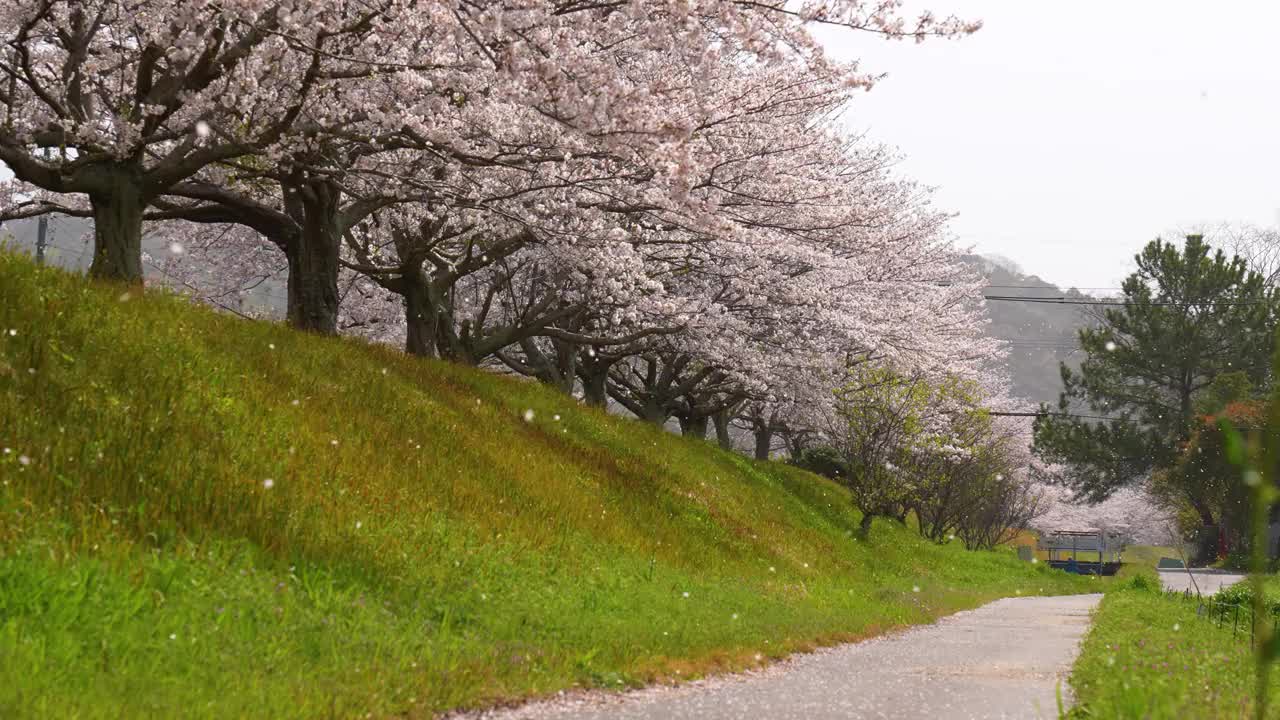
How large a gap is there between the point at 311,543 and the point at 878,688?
461 centimetres

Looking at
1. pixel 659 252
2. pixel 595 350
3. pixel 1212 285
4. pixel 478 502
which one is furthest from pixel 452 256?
pixel 1212 285

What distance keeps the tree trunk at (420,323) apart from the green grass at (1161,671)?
42.3ft

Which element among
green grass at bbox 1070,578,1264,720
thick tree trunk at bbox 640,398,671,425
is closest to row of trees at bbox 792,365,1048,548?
thick tree trunk at bbox 640,398,671,425

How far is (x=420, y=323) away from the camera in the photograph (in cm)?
2277

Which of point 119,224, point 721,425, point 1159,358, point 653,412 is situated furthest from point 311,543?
point 1159,358

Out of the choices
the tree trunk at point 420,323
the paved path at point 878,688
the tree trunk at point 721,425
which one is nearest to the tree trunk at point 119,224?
the tree trunk at point 420,323

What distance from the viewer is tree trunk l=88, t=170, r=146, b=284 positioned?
49.5 feet

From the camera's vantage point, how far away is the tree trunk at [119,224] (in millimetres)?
15078

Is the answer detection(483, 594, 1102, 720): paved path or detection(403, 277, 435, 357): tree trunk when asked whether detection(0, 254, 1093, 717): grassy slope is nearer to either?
detection(483, 594, 1102, 720): paved path

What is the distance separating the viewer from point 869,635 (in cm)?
1448

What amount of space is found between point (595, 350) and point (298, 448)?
20.7 metres

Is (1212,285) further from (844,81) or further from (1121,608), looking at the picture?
(844,81)

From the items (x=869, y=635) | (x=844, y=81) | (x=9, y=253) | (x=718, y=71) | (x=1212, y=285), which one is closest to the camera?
(x=9, y=253)

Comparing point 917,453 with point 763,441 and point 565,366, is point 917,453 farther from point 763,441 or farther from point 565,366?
point 763,441
